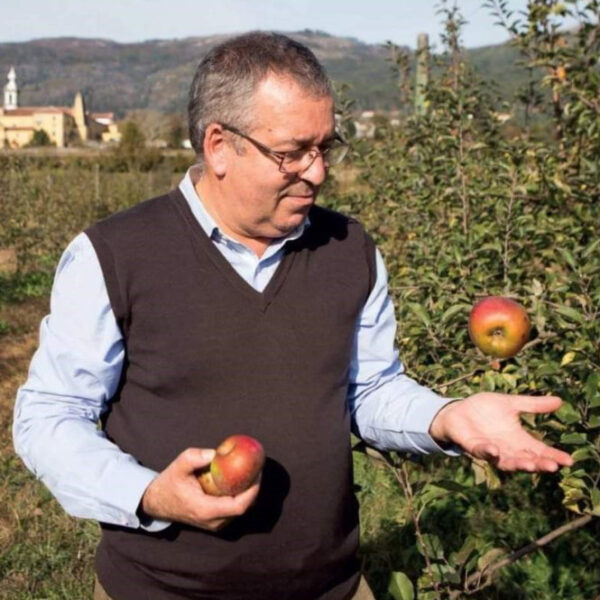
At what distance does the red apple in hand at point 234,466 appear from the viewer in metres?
1.33

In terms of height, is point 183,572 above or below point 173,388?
below

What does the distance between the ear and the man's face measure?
0.01 m

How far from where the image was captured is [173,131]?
32406mm

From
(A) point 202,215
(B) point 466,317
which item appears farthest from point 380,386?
(B) point 466,317

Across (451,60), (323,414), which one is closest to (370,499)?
(323,414)

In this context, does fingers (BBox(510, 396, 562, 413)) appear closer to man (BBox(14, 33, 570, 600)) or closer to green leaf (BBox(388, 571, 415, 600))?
man (BBox(14, 33, 570, 600))

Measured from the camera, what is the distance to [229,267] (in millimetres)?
1526

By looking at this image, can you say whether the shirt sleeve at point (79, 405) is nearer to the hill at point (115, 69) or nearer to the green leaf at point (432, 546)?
the green leaf at point (432, 546)

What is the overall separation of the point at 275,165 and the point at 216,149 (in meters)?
0.11

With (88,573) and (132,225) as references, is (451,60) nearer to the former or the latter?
(88,573)

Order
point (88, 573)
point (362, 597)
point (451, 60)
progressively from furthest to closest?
point (451, 60), point (88, 573), point (362, 597)

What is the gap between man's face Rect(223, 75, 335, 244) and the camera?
1495 mm

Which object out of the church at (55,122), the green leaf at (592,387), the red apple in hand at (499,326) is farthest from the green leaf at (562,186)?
the church at (55,122)

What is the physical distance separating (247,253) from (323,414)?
0.98ft
